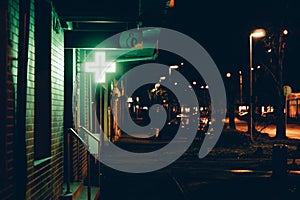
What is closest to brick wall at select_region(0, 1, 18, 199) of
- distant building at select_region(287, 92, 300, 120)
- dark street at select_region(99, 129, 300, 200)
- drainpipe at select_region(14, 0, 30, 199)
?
drainpipe at select_region(14, 0, 30, 199)

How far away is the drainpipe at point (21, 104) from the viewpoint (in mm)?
5059

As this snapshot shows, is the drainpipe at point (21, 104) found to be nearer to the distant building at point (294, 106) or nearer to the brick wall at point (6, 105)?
the brick wall at point (6, 105)

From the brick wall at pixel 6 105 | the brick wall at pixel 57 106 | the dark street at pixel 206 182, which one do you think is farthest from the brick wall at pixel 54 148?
the dark street at pixel 206 182

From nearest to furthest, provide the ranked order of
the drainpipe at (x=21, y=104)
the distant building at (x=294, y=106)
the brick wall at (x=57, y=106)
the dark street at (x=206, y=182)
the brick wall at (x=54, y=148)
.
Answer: the drainpipe at (x=21, y=104)
the brick wall at (x=54, y=148)
the brick wall at (x=57, y=106)
the dark street at (x=206, y=182)
the distant building at (x=294, y=106)

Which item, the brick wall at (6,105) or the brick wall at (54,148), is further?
the brick wall at (54,148)

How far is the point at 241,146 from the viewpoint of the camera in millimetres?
24750

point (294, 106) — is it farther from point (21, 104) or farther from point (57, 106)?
point (21, 104)

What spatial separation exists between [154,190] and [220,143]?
1422 centimetres

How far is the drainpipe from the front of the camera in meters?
5.06

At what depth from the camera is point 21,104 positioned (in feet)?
16.8

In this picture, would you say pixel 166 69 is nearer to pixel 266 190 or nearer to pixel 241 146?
pixel 241 146

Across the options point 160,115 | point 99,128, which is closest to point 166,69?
point 160,115

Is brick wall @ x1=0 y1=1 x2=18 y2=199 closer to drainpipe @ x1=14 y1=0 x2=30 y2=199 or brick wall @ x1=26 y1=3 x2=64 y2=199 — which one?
drainpipe @ x1=14 y1=0 x2=30 y2=199

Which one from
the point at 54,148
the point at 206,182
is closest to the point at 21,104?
the point at 54,148
